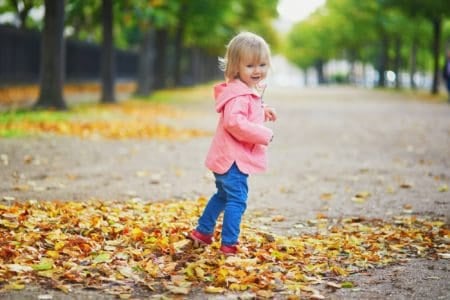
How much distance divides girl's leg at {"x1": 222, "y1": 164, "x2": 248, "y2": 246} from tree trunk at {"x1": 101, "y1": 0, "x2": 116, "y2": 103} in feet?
59.4

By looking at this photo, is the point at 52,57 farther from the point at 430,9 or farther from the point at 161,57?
the point at 430,9

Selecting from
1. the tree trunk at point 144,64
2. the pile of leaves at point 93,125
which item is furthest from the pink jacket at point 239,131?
the tree trunk at point 144,64

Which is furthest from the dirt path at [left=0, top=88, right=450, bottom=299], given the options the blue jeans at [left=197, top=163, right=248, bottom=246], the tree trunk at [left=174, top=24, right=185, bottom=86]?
the tree trunk at [left=174, top=24, right=185, bottom=86]

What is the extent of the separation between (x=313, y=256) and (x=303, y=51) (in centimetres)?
9986

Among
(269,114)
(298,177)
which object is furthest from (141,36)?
(269,114)

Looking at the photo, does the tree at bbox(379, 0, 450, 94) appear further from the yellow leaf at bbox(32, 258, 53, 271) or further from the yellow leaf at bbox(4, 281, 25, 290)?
the yellow leaf at bbox(4, 281, 25, 290)

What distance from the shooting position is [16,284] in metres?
4.04

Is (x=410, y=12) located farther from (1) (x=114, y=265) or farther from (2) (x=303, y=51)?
(2) (x=303, y=51)

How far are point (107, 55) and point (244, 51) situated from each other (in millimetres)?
18248

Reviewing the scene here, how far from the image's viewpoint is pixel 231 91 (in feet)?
15.7

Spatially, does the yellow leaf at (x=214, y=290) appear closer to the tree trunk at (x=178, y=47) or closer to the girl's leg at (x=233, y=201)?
the girl's leg at (x=233, y=201)

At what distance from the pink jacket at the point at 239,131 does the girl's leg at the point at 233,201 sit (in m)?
0.06

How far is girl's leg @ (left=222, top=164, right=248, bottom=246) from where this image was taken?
4777mm

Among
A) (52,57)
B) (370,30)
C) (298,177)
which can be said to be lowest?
(298,177)
